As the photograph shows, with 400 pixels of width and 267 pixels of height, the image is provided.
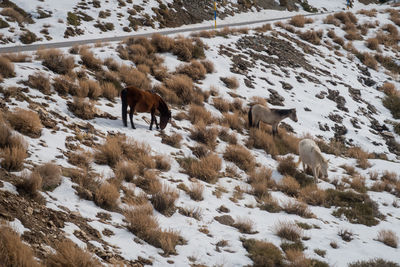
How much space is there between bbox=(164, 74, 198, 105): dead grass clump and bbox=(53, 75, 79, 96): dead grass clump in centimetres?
390

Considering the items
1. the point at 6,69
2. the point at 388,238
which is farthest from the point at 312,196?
the point at 6,69

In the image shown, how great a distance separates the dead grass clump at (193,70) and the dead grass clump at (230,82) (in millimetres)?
1013

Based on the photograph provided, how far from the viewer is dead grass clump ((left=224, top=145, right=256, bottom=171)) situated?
29.3ft

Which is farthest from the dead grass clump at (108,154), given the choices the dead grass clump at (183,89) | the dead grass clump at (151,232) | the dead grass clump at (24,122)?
the dead grass clump at (183,89)

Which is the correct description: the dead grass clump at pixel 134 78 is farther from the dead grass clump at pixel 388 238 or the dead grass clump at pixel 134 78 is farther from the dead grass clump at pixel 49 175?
the dead grass clump at pixel 388 238

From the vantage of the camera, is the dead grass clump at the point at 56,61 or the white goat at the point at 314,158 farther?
the dead grass clump at the point at 56,61

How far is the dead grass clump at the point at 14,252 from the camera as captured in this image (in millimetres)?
2816

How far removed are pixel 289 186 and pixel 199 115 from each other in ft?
13.9

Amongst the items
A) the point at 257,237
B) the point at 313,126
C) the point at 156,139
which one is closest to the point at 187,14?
the point at 313,126

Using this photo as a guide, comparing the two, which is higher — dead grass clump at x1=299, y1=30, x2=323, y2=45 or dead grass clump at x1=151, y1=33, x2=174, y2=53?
dead grass clump at x1=151, y1=33, x2=174, y2=53

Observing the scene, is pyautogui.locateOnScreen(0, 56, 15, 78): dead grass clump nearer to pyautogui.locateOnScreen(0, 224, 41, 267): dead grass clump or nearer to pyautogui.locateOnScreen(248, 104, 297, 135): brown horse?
pyautogui.locateOnScreen(0, 224, 41, 267): dead grass clump

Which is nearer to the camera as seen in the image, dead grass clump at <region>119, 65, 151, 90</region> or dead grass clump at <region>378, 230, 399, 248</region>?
dead grass clump at <region>378, 230, 399, 248</region>

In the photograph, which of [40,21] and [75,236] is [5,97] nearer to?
[75,236]

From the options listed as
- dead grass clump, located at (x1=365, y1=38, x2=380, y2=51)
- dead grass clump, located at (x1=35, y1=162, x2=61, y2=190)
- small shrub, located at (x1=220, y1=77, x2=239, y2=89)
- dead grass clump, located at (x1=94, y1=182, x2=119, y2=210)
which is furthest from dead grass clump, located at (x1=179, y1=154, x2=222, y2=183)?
dead grass clump, located at (x1=365, y1=38, x2=380, y2=51)
